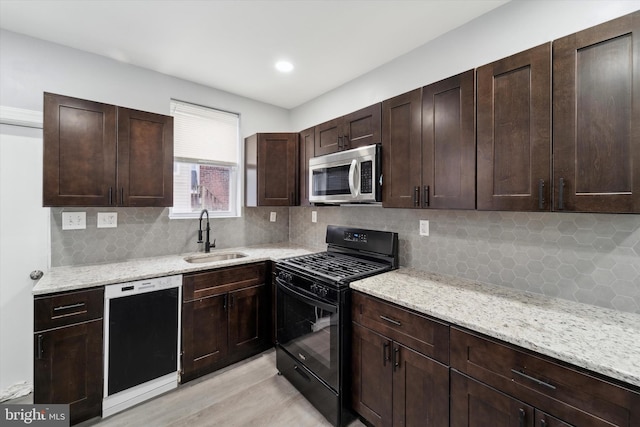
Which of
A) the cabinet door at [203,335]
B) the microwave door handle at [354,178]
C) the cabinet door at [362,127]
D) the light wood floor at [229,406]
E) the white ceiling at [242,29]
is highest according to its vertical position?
the white ceiling at [242,29]

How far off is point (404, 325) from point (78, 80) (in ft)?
10.6

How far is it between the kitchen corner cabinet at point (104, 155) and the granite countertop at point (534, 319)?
6.51 ft

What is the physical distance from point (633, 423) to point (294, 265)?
1.90 meters

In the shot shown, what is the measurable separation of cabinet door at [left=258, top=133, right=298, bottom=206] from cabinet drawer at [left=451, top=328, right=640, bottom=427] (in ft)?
7.25

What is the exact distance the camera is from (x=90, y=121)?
210cm

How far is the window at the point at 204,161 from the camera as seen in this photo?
2.95 metres

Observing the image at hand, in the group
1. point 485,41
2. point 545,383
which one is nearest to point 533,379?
point 545,383

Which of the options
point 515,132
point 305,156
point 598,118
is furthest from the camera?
point 305,156

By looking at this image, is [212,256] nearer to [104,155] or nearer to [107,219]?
[107,219]

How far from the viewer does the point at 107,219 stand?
2.46 meters

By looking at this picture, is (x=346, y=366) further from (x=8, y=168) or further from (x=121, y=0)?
(x=8, y=168)

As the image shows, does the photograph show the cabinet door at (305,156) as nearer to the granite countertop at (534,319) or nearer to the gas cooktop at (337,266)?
the gas cooktop at (337,266)

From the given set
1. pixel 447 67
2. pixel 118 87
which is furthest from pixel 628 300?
pixel 118 87

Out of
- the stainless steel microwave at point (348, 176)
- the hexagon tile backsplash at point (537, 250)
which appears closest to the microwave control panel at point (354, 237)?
the hexagon tile backsplash at point (537, 250)
